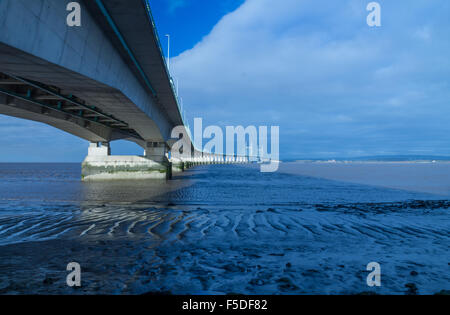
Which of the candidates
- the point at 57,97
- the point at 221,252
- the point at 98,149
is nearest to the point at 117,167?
the point at 98,149

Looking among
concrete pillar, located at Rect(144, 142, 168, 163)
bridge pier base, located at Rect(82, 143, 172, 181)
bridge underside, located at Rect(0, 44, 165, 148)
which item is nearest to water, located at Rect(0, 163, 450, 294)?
bridge underside, located at Rect(0, 44, 165, 148)

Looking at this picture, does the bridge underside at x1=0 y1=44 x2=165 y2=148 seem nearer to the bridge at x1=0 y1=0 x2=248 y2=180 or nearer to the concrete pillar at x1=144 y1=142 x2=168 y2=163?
the bridge at x1=0 y1=0 x2=248 y2=180

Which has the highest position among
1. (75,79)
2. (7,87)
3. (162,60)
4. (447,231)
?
(162,60)

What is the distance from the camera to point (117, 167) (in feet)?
116

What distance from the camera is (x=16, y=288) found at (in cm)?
461

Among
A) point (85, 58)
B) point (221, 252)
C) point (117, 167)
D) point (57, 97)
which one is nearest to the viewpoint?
point (221, 252)

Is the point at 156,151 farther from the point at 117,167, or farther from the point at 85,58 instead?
the point at 85,58

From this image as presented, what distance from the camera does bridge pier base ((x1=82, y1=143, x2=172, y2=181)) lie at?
34969 mm

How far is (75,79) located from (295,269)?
8750mm

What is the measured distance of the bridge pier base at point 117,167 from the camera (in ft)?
115

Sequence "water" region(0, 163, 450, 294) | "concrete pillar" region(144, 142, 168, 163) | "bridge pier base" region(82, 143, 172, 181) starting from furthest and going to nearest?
1. "concrete pillar" region(144, 142, 168, 163)
2. "bridge pier base" region(82, 143, 172, 181)
3. "water" region(0, 163, 450, 294)

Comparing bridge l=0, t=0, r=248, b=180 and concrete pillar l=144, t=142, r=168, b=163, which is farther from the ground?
bridge l=0, t=0, r=248, b=180
